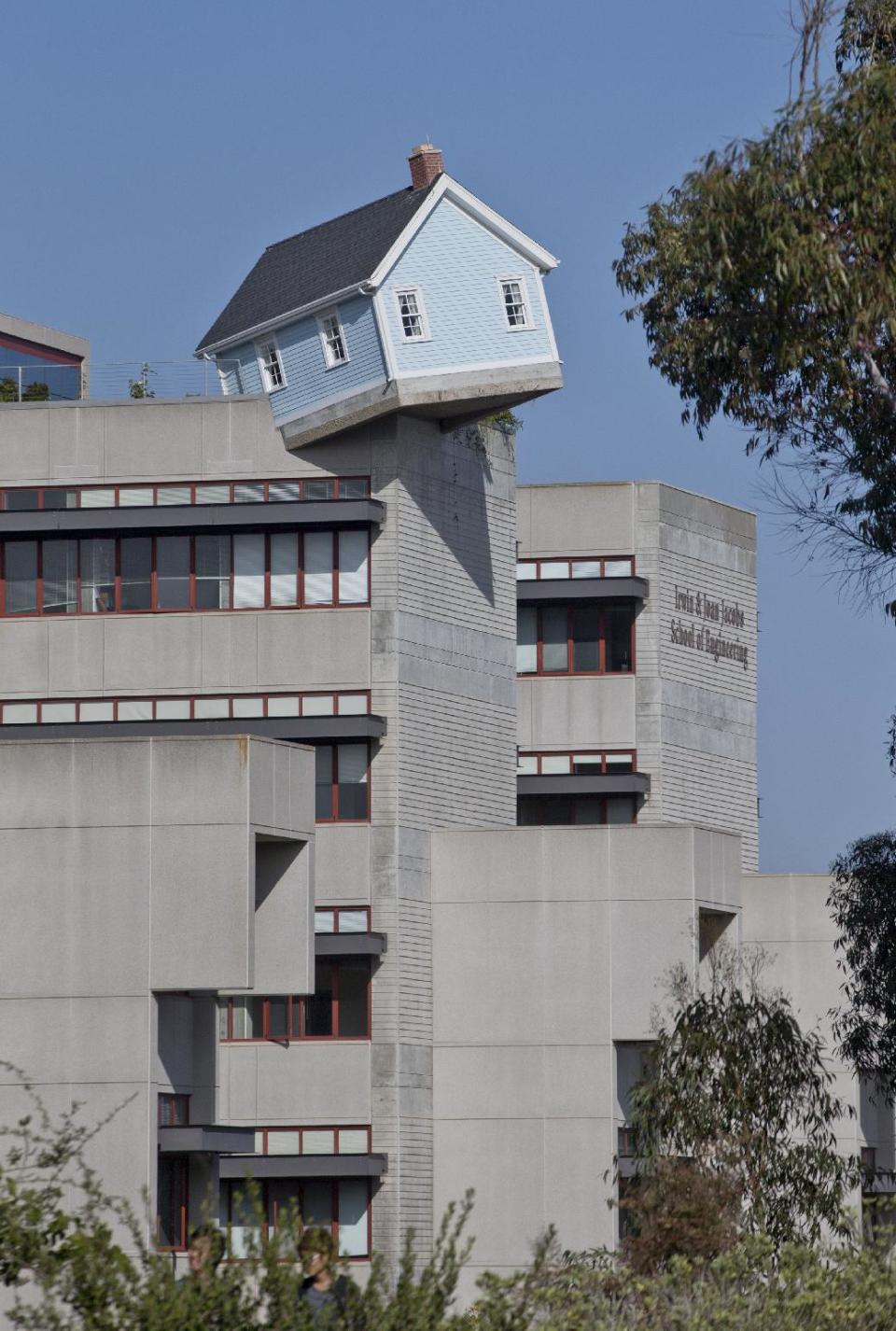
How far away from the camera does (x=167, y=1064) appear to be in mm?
35750

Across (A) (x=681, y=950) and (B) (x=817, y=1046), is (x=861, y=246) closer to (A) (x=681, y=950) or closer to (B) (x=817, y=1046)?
(B) (x=817, y=1046)

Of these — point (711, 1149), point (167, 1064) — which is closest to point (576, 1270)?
point (167, 1064)

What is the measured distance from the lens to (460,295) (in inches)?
2114

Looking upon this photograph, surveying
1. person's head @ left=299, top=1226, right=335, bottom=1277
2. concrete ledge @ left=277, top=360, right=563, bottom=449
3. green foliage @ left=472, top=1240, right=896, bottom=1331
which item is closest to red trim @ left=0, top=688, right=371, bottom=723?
concrete ledge @ left=277, top=360, right=563, bottom=449

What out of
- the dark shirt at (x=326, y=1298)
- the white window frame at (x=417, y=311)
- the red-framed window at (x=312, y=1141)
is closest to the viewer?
the dark shirt at (x=326, y=1298)

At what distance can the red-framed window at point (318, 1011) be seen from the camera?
5234 centimetres

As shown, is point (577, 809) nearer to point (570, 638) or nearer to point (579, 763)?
point (579, 763)

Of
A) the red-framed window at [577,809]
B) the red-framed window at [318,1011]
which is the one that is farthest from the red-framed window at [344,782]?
the red-framed window at [577,809]

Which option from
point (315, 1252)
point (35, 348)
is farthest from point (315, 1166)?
point (35, 348)

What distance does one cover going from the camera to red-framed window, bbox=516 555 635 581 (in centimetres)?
6175

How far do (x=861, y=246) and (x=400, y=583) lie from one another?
21476 millimetres

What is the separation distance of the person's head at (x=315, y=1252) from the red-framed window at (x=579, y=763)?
1750 inches

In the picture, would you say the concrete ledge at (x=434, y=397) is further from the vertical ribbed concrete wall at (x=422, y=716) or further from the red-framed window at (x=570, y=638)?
the red-framed window at (x=570, y=638)

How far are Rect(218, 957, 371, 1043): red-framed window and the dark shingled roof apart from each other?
14.0 metres
